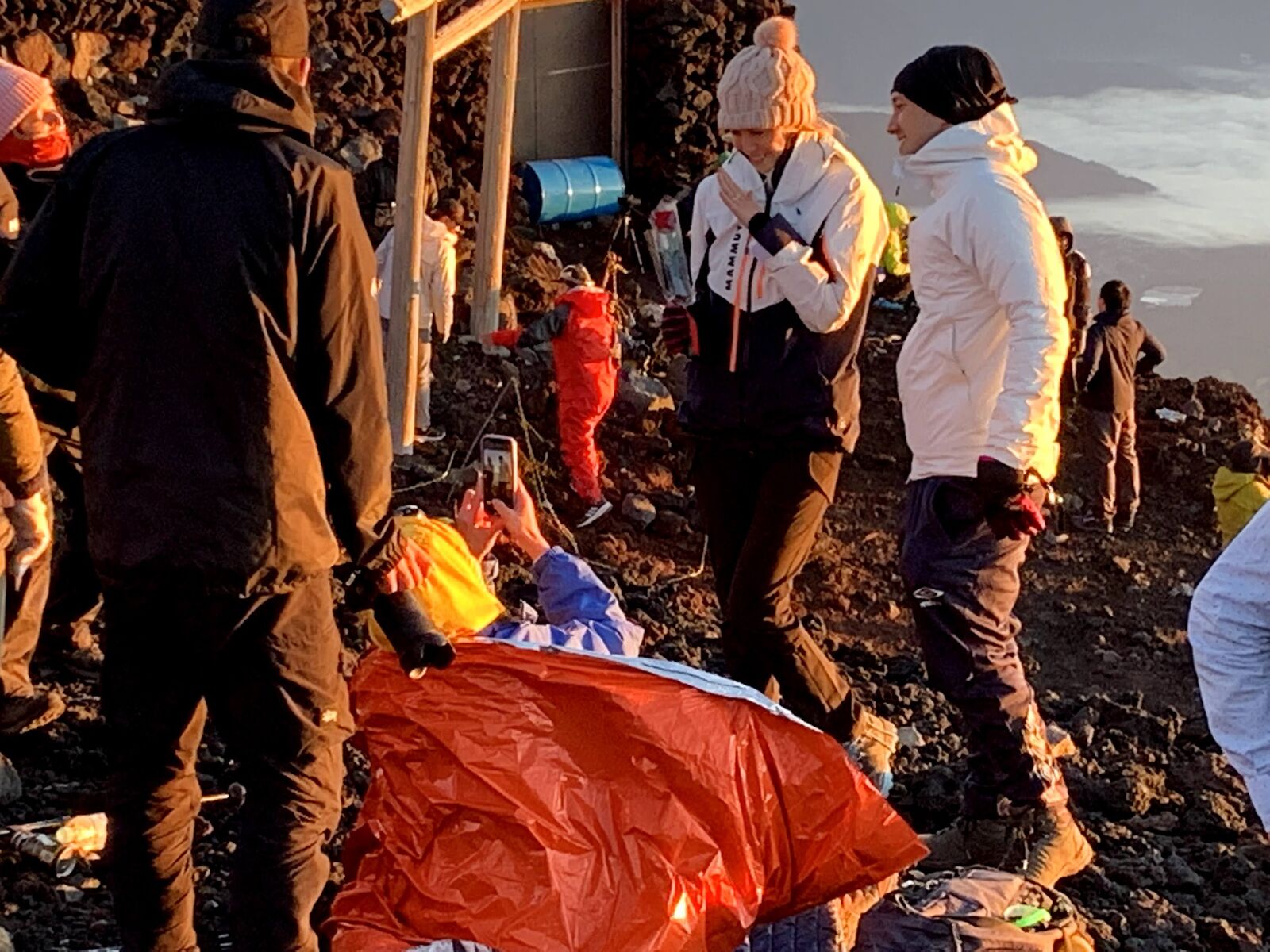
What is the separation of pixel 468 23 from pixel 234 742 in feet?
20.1

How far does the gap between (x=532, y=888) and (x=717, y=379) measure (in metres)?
1.74

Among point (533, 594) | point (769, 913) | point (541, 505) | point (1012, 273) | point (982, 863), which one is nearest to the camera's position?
point (769, 913)

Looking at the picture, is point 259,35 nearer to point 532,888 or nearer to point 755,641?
point 532,888

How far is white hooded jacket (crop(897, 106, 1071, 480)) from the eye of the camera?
3574 millimetres

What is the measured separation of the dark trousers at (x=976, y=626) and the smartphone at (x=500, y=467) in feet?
3.66

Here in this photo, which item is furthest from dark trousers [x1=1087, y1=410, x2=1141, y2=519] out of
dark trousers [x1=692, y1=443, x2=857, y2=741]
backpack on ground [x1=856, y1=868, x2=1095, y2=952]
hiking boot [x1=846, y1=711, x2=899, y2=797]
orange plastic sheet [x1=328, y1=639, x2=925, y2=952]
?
orange plastic sheet [x1=328, y1=639, x2=925, y2=952]

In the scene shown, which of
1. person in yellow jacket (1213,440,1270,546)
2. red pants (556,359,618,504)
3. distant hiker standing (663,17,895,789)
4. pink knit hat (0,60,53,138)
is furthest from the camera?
person in yellow jacket (1213,440,1270,546)

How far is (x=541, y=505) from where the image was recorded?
895cm

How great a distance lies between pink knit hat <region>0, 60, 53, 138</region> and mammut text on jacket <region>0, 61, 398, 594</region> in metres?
1.53

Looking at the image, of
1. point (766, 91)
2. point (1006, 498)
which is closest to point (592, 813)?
point (1006, 498)

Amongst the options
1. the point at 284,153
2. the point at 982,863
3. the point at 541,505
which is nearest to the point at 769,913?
the point at 982,863

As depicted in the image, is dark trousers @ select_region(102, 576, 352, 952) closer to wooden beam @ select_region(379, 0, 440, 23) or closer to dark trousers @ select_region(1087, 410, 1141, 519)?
wooden beam @ select_region(379, 0, 440, 23)

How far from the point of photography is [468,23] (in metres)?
8.32

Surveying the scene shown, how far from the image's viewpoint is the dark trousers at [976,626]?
3746 mm
